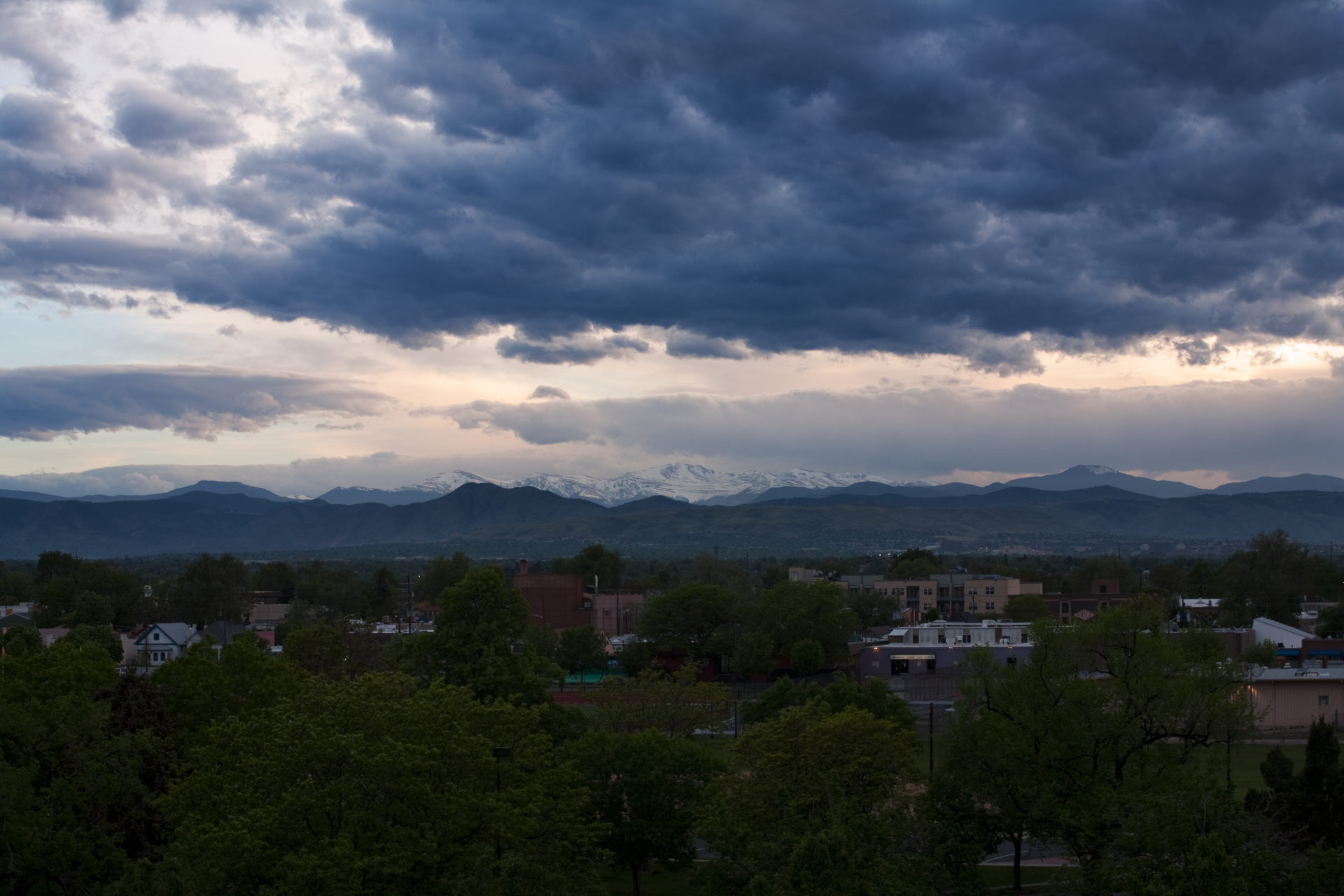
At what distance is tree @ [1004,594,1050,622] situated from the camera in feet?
383

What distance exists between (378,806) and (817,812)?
40.0ft

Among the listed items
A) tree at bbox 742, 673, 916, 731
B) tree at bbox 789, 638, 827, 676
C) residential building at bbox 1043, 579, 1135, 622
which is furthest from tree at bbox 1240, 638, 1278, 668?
tree at bbox 742, 673, 916, 731

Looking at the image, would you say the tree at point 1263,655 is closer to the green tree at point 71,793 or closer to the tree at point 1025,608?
the tree at point 1025,608

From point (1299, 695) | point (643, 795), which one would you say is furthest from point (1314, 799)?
point (1299, 695)

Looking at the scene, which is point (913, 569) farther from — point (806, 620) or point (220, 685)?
point (220, 685)

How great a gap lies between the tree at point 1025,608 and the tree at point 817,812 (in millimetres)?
80647

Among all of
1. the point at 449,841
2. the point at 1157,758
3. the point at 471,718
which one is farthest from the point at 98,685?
the point at 1157,758

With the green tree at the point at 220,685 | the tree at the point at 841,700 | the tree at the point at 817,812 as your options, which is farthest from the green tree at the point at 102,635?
the tree at the point at 817,812

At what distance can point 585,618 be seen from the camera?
389 ft

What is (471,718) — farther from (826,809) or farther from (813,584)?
(813,584)

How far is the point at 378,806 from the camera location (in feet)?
85.9

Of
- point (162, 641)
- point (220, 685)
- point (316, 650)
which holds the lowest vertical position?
point (162, 641)

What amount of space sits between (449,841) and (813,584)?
6990cm

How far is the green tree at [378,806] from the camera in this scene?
973 inches
